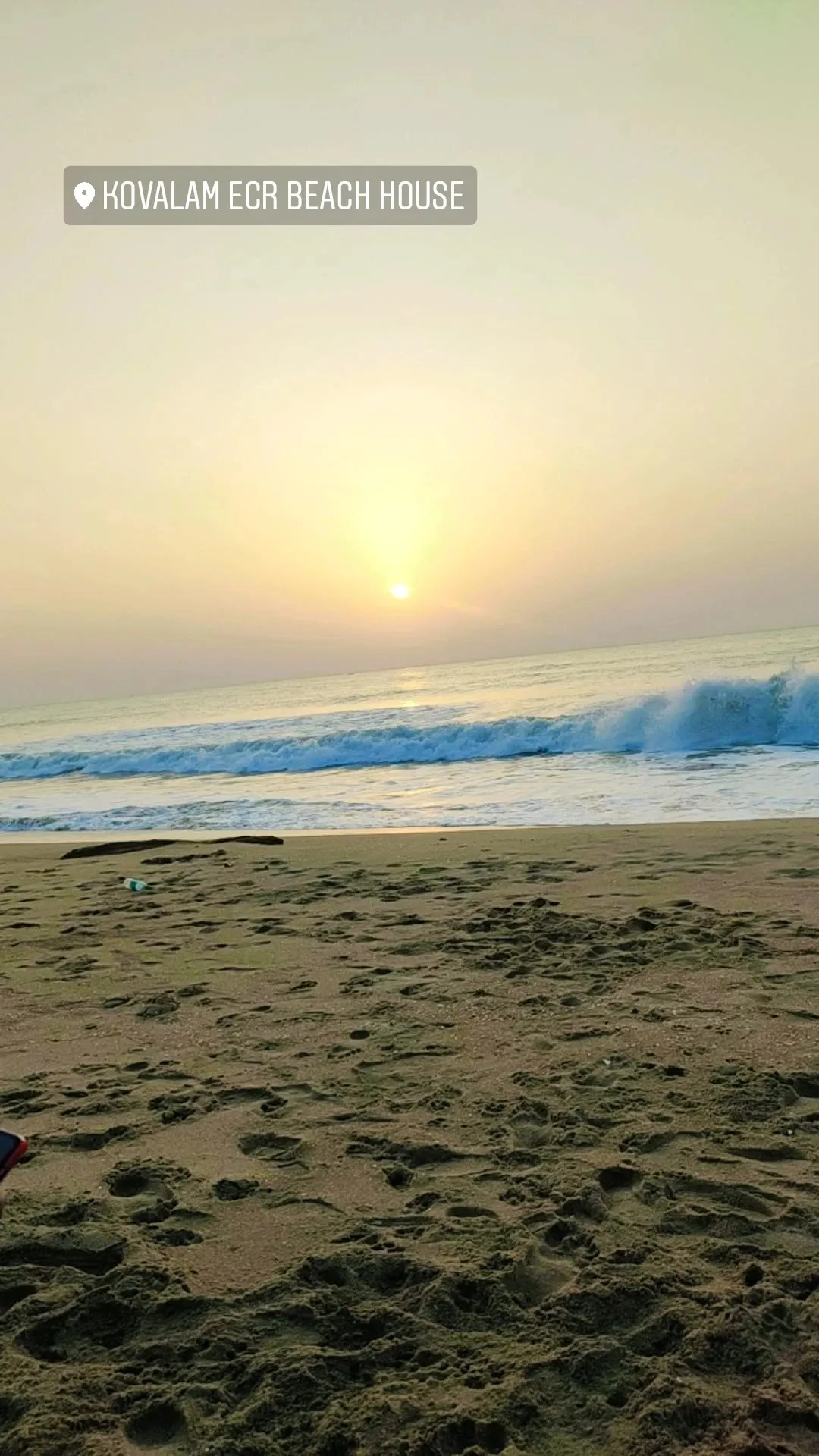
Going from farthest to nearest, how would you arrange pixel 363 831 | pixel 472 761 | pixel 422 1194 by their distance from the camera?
pixel 472 761, pixel 363 831, pixel 422 1194

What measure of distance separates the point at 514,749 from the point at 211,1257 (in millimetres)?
19876

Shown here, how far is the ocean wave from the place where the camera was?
1969 cm

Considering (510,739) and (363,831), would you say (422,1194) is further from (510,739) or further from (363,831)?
(510,739)

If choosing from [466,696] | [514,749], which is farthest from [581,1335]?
[466,696]

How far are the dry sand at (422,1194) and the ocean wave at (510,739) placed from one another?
14.4 metres

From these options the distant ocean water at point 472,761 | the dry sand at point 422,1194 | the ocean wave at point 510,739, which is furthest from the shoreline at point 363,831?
the ocean wave at point 510,739

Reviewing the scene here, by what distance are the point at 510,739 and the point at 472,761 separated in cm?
185

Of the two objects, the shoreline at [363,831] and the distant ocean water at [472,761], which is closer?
the shoreline at [363,831]

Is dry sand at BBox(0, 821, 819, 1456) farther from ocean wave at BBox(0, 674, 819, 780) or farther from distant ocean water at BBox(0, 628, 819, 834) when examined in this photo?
ocean wave at BBox(0, 674, 819, 780)

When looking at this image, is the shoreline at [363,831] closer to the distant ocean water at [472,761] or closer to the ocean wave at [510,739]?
the distant ocean water at [472,761]

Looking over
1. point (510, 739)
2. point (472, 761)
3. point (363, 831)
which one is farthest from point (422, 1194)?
point (510, 739)

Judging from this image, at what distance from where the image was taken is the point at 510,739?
2283 centimetres

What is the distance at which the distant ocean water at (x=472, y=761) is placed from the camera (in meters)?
13.0

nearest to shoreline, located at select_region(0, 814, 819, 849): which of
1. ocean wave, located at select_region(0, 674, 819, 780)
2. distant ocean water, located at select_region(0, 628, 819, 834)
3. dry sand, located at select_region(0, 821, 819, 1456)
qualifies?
distant ocean water, located at select_region(0, 628, 819, 834)
